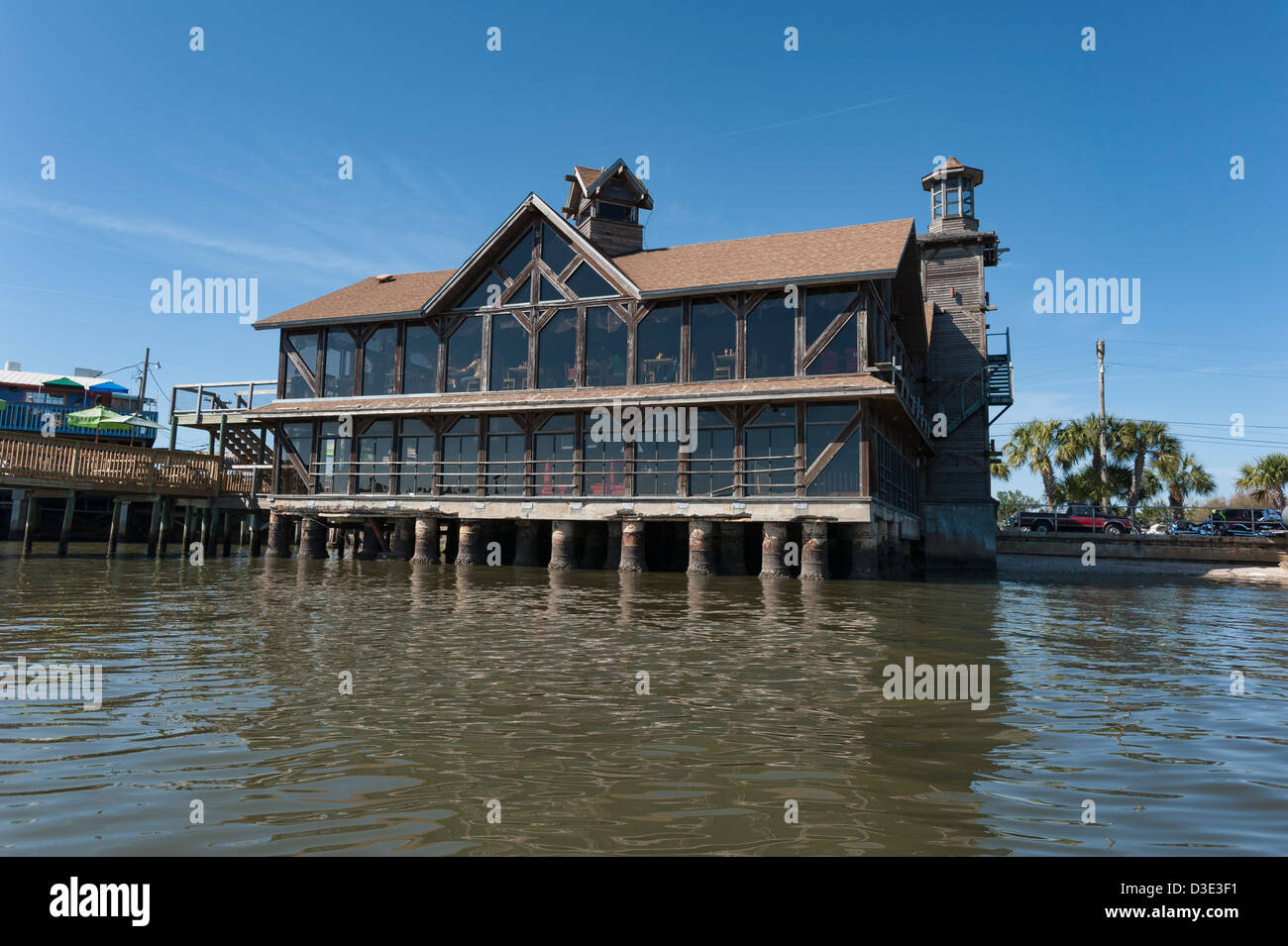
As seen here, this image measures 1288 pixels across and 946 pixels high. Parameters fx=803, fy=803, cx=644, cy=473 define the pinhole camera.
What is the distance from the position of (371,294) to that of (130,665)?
26.8 meters

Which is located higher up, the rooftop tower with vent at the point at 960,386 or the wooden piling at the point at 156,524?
the rooftop tower with vent at the point at 960,386

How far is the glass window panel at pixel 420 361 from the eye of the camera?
97.0 feet

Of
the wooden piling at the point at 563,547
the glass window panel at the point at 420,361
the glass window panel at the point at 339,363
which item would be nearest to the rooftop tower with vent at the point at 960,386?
the wooden piling at the point at 563,547

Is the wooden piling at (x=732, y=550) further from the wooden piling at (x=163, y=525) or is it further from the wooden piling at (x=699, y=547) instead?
the wooden piling at (x=163, y=525)

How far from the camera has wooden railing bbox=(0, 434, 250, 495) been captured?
972 inches

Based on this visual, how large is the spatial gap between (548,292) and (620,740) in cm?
2395

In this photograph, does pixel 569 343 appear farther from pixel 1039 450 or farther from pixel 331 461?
pixel 1039 450

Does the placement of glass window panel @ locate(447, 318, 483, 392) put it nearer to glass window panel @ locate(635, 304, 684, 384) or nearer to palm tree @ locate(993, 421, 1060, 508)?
glass window panel @ locate(635, 304, 684, 384)

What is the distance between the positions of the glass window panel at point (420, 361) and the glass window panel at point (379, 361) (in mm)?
514

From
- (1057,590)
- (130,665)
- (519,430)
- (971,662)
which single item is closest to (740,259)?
(519,430)

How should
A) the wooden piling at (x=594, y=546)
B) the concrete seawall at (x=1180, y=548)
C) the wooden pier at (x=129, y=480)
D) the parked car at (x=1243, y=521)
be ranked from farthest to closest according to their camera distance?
the parked car at (x=1243, y=521) → the concrete seawall at (x=1180, y=548) → the wooden piling at (x=594, y=546) → the wooden pier at (x=129, y=480)

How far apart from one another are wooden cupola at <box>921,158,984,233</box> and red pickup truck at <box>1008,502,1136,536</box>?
52.5 ft

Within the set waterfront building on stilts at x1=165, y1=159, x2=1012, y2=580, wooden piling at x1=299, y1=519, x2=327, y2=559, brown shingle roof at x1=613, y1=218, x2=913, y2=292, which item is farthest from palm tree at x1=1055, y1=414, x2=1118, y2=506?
wooden piling at x1=299, y1=519, x2=327, y2=559
